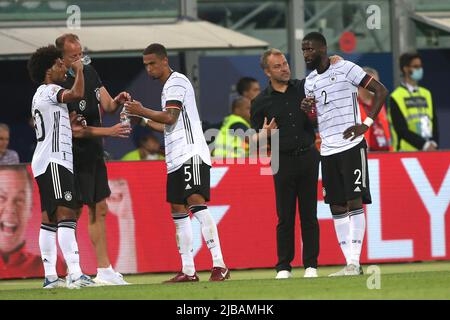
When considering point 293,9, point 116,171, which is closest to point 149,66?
point 116,171

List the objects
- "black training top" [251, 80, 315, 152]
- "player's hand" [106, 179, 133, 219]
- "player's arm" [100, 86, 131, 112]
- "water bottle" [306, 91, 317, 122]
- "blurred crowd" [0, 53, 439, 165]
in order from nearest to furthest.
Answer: "player's arm" [100, 86, 131, 112] → "water bottle" [306, 91, 317, 122] → "black training top" [251, 80, 315, 152] → "player's hand" [106, 179, 133, 219] → "blurred crowd" [0, 53, 439, 165]

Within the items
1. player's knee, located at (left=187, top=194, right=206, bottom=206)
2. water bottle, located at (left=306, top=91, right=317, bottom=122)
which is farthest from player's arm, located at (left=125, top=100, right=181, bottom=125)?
water bottle, located at (left=306, top=91, right=317, bottom=122)

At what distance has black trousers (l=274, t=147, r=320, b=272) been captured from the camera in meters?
13.1

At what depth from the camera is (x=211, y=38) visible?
18.9 meters

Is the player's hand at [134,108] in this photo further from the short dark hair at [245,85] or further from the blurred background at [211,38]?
the blurred background at [211,38]

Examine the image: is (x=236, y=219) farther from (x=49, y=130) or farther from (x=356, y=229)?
(x=49, y=130)

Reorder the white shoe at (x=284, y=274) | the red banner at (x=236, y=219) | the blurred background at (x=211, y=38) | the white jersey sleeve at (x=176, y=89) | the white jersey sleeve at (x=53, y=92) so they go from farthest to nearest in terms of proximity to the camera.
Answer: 1. the blurred background at (x=211, y=38)
2. the red banner at (x=236, y=219)
3. the white shoe at (x=284, y=274)
4. the white jersey sleeve at (x=176, y=89)
5. the white jersey sleeve at (x=53, y=92)

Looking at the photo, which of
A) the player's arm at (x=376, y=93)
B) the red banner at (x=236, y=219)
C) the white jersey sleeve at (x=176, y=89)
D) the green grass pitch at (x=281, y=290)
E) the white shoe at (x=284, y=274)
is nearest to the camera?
the green grass pitch at (x=281, y=290)

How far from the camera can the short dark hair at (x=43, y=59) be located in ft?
39.0

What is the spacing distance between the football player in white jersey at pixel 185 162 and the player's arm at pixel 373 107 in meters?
1.37

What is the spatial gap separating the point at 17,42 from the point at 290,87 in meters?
6.22

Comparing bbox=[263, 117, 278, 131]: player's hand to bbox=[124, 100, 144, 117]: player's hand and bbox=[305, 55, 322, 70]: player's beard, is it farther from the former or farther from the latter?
bbox=[124, 100, 144, 117]: player's hand

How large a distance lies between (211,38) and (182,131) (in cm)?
679

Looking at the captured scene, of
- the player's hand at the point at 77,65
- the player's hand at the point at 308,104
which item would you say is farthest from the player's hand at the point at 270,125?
the player's hand at the point at 77,65
